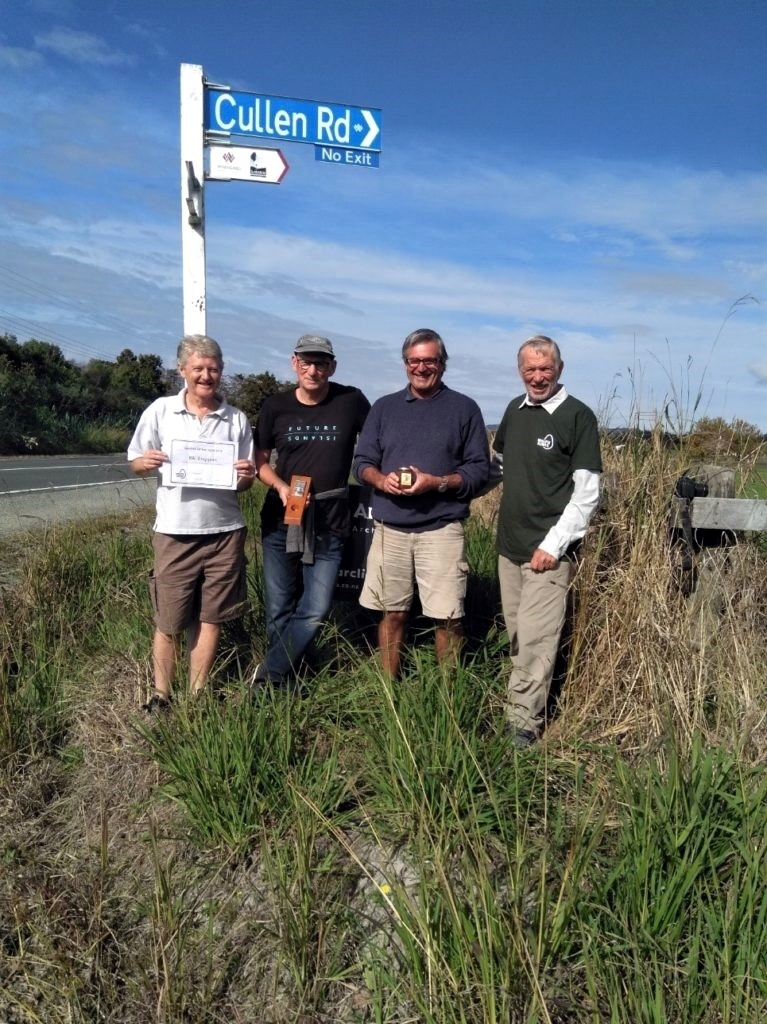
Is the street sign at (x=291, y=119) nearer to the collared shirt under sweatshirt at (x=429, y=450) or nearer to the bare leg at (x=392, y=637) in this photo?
the collared shirt under sweatshirt at (x=429, y=450)

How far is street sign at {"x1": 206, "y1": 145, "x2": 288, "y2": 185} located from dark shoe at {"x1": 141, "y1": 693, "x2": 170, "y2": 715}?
118 inches

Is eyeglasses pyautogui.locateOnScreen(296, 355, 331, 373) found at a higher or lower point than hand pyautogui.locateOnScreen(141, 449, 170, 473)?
higher

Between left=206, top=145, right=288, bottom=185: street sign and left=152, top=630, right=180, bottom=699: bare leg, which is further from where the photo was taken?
left=206, top=145, right=288, bottom=185: street sign

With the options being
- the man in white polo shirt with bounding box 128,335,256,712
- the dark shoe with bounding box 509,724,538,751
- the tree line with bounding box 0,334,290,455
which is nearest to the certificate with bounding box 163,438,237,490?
the man in white polo shirt with bounding box 128,335,256,712

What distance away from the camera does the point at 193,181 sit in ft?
14.9

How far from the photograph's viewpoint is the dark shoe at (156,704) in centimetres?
355

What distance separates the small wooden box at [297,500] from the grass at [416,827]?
762 millimetres

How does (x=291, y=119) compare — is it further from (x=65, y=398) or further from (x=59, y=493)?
(x=65, y=398)

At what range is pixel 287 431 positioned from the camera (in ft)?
12.8

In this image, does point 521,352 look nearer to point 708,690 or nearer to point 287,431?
point 287,431

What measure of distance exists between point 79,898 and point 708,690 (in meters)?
2.52

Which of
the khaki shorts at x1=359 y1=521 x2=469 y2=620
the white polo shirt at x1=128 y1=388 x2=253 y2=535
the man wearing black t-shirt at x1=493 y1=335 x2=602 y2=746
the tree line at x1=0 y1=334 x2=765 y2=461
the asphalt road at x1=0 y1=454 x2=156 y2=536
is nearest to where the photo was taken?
the man wearing black t-shirt at x1=493 y1=335 x2=602 y2=746

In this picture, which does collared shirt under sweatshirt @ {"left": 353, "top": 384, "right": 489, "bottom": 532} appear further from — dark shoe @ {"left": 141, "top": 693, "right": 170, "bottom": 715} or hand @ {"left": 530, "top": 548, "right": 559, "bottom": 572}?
dark shoe @ {"left": 141, "top": 693, "right": 170, "bottom": 715}

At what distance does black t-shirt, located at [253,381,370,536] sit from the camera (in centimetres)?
387
